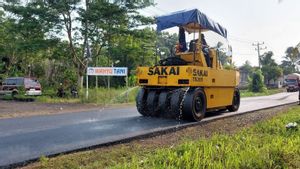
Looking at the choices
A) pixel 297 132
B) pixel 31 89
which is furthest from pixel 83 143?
pixel 31 89

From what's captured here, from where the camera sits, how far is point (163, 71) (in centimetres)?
1126

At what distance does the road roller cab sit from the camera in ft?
36.0

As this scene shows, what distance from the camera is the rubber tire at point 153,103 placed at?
11734mm

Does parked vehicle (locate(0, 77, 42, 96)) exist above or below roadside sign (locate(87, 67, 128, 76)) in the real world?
below

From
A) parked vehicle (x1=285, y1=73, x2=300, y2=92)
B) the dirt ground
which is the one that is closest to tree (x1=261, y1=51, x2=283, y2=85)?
parked vehicle (x1=285, y1=73, x2=300, y2=92)

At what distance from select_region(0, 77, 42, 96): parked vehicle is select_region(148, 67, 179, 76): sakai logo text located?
1483 centimetres

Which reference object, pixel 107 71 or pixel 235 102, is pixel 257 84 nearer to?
pixel 107 71

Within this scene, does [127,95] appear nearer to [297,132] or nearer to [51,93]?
[51,93]

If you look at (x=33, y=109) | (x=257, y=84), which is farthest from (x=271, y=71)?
(x=33, y=109)

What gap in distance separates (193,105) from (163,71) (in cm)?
137

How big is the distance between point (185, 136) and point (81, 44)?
768 inches

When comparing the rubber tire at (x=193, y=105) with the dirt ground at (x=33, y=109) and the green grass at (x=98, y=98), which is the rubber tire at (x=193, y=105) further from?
the green grass at (x=98, y=98)

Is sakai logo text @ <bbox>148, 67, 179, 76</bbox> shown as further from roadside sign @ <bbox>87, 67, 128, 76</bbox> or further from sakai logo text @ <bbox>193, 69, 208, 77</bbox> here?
roadside sign @ <bbox>87, 67, 128, 76</bbox>

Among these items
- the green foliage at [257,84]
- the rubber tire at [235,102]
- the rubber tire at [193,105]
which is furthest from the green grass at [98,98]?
the green foliage at [257,84]
